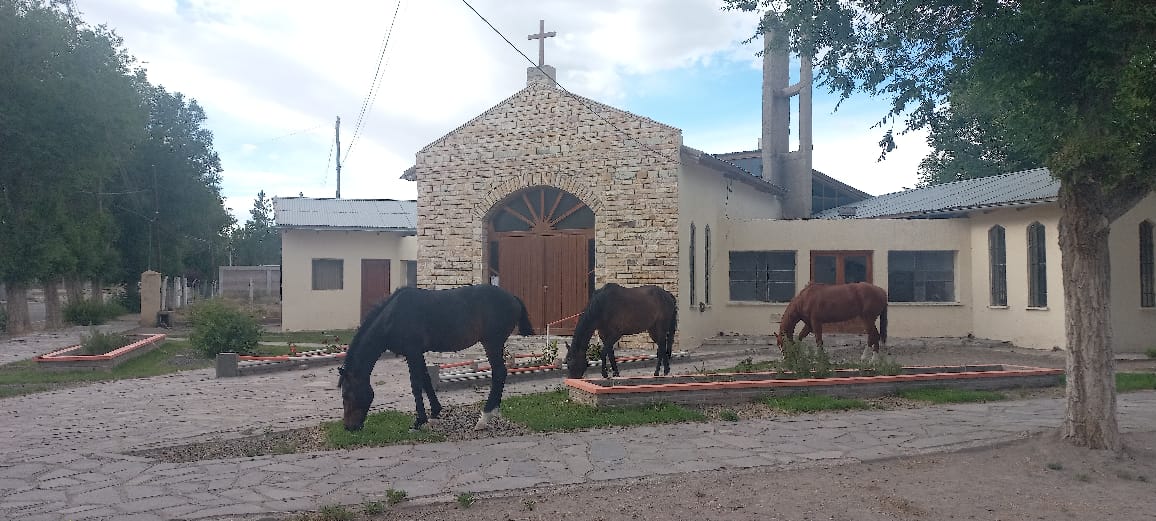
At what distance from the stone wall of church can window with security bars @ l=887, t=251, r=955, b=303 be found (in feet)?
20.6

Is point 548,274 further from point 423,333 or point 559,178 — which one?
point 423,333

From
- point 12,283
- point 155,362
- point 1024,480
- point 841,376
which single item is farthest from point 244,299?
point 1024,480

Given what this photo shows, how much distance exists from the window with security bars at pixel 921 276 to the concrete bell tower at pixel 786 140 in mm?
6852

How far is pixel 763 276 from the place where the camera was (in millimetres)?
18953

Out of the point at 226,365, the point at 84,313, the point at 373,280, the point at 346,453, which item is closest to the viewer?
the point at 346,453

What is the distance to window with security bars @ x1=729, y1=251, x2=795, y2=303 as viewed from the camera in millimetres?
18812

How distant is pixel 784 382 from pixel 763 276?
9515 mm

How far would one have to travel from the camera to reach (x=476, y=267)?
56.4 ft

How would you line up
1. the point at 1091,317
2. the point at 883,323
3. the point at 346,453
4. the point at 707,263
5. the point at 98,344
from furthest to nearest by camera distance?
the point at 707,263
the point at 98,344
the point at 883,323
the point at 346,453
the point at 1091,317

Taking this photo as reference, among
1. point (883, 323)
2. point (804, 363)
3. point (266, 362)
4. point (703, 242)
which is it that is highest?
point (703, 242)

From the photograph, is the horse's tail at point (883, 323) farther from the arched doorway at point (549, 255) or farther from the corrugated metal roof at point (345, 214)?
the corrugated metal roof at point (345, 214)

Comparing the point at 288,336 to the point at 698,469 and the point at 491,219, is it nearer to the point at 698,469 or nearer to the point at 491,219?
the point at 491,219

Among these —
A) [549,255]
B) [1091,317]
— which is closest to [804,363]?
[1091,317]

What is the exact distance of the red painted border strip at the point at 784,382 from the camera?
901 cm
